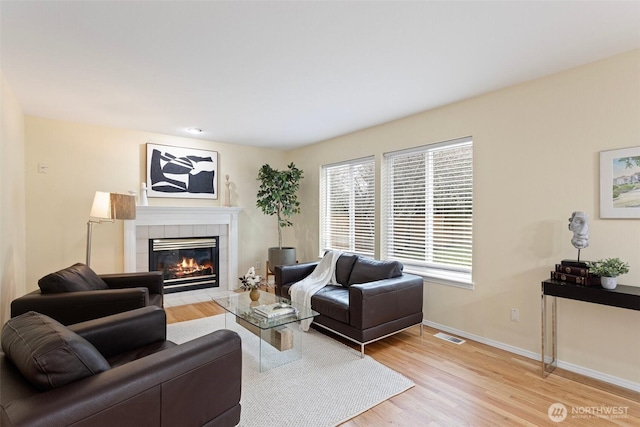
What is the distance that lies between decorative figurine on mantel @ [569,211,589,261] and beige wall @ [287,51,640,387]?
224mm

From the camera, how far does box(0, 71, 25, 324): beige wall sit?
2736mm

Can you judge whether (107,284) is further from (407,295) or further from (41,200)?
(407,295)

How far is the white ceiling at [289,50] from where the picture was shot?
1.92 m

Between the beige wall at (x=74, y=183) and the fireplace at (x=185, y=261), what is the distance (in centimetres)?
52

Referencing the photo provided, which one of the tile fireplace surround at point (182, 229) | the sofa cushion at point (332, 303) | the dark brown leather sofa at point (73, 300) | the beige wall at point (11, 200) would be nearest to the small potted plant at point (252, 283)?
the sofa cushion at point (332, 303)

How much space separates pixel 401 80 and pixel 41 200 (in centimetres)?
459

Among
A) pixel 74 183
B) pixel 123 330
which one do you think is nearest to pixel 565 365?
pixel 123 330

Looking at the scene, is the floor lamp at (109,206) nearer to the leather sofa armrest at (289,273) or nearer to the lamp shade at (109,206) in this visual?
the lamp shade at (109,206)

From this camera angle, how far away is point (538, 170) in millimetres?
2869

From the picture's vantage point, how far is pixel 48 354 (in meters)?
1.21

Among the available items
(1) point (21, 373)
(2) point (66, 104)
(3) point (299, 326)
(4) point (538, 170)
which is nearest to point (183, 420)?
(1) point (21, 373)

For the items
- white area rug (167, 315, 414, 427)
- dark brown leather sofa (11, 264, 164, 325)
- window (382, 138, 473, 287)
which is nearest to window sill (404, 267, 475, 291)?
window (382, 138, 473, 287)

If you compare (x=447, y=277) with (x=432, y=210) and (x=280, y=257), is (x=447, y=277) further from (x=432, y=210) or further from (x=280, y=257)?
(x=280, y=257)

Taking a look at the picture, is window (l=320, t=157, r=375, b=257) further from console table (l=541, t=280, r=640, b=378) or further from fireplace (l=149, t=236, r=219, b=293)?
console table (l=541, t=280, r=640, b=378)
